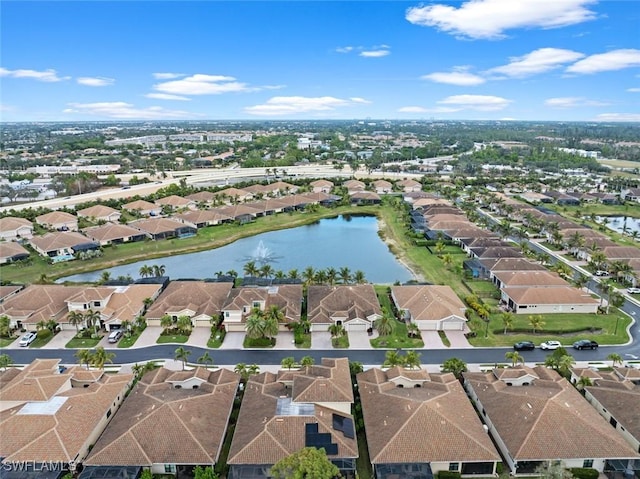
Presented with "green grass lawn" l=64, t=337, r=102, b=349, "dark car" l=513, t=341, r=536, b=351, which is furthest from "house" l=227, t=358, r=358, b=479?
"green grass lawn" l=64, t=337, r=102, b=349

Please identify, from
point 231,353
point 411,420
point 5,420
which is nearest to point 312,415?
point 411,420

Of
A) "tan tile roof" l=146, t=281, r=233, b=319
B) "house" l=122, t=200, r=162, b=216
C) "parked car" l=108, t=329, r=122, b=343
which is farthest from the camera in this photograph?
"house" l=122, t=200, r=162, b=216

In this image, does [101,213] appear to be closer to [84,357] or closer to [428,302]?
[84,357]

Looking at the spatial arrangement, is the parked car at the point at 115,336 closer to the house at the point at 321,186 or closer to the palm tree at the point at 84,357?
the palm tree at the point at 84,357

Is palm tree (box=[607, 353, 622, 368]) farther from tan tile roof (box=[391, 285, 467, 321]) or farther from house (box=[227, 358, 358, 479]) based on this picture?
house (box=[227, 358, 358, 479])

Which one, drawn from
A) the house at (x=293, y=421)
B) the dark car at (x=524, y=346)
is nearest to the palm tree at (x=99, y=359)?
the house at (x=293, y=421)

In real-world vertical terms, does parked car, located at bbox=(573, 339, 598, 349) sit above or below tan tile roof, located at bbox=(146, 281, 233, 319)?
below

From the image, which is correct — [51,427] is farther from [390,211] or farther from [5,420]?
→ [390,211]
